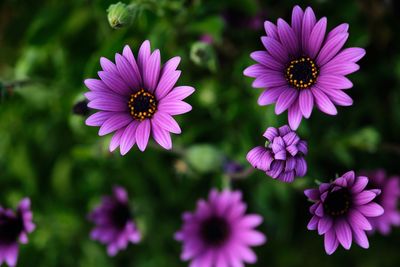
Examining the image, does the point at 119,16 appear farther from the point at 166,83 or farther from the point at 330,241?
the point at 330,241

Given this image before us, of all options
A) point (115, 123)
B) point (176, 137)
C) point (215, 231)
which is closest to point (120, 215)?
point (215, 231)

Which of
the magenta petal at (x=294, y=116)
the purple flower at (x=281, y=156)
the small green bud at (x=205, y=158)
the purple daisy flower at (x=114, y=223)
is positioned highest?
the magenta petal at (x=294, y=116)

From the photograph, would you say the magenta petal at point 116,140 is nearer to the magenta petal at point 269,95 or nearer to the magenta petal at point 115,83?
the magenta petal at point 115,83

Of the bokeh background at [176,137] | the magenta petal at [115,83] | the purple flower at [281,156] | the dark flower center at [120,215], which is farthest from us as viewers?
the bokeh background at [176,137]

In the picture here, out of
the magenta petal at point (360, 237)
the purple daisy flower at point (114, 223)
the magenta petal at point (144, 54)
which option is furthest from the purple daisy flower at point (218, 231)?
the magenta petal at point (144, 54)

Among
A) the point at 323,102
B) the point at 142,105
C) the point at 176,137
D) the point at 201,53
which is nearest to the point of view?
the point at 323,102

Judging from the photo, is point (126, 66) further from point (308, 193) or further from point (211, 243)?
point (211, 243)

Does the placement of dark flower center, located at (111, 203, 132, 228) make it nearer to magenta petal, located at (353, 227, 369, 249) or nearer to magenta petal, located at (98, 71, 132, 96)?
magenta petal, located at (98, 71, 132, 96)
